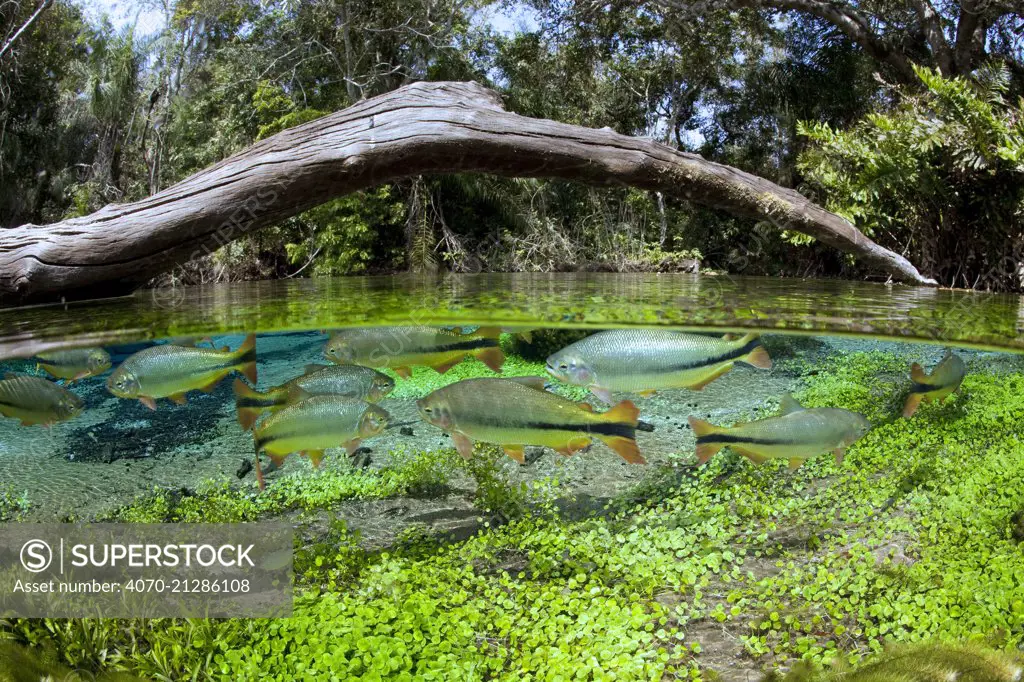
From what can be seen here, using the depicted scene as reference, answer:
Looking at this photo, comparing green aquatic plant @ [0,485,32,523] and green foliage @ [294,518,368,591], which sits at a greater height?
green aquatic plant @ [0,485,32,523]

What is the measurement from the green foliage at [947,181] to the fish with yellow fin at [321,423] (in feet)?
28.4

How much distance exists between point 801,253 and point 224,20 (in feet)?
50.3

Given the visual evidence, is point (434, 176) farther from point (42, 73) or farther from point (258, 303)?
point (42, 73)

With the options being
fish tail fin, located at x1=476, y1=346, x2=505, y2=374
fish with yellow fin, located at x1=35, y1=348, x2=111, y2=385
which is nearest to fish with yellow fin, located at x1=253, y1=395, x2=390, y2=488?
fish tail fin, located at x1=476, y1=346, x2=505, y2=374

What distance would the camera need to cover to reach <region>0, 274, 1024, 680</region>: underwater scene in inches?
110

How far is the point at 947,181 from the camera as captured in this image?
30.1ft

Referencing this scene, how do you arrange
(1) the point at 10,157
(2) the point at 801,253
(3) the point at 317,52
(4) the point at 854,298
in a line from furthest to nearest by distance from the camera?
(1) the point at 10,157
(3) the point at 317,52
(2) the point at 801,253
(4) the point at 854,298

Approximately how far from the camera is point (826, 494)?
13.1 ft

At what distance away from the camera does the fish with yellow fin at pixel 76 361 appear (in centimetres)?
345

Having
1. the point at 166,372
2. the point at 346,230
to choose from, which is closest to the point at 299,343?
the point at 166,372

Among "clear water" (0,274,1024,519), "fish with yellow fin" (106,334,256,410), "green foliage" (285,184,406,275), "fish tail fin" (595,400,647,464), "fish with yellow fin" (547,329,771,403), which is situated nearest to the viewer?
"fish tail fin" (595,400,647,464)

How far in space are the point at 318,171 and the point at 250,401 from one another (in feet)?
5.37

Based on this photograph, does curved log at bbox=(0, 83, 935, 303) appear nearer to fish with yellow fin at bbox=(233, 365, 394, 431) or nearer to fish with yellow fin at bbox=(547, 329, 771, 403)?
fish with yellow fin at bbox=(233, 365, 394, 431)

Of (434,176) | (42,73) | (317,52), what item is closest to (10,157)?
(42,73)
